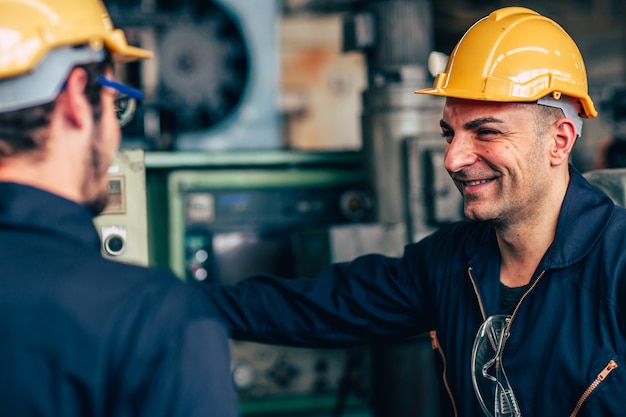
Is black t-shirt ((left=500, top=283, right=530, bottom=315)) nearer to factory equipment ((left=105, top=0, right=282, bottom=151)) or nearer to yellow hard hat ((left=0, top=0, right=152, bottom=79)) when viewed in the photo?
yellow hard hat ((left=0, top=0, right=152, bottom=79))

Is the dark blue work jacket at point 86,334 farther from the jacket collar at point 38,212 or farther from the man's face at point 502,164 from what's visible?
the man's face at point 502,164

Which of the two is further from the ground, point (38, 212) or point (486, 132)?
point (486, 132)

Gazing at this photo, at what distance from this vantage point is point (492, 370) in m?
1.48

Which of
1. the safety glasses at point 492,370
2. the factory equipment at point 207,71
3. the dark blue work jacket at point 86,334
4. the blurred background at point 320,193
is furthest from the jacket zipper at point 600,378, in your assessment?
the factory equipment at point 207,71

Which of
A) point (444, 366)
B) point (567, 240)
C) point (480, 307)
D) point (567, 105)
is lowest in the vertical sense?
point (444, 366)

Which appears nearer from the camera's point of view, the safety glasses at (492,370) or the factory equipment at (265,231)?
the safety glasses at (492,370)

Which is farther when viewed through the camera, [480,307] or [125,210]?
[125,210]

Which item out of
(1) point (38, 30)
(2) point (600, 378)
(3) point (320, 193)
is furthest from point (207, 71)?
(1) point (38, 30)

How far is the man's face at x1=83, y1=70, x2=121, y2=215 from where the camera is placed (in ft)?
3.09

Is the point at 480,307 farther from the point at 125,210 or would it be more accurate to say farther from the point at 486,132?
the point at 125,210

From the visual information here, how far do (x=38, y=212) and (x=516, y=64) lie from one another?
0.98 metres

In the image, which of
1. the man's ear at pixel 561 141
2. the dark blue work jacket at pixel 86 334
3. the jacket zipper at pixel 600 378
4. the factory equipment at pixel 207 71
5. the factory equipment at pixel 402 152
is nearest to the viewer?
the dark blue work jacket at pixel 86 334

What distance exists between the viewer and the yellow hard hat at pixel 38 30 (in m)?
0.90

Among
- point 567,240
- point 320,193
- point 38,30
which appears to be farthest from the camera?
point 320,193
